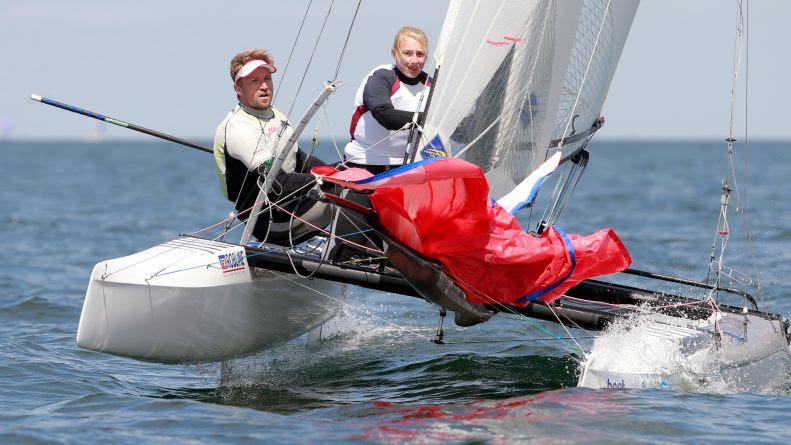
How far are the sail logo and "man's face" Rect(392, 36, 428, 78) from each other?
1.19m

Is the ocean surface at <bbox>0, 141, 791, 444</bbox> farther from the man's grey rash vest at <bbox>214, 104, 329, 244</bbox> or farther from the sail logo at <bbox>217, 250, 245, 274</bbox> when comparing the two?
the man's grey rash vest at <bbox>214, 104, 329, 244</bbox>

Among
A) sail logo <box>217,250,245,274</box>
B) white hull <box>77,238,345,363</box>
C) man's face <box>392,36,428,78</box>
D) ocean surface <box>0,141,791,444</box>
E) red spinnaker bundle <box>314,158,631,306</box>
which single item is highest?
man's face <box>392,36,428,78</box>

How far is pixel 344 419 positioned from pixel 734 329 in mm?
1881

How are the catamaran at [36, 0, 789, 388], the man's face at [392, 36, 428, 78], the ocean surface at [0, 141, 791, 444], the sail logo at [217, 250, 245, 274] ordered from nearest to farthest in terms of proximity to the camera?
1. the ocean surface at [0, 141, 791, 444]
2. the catamaran at [36, 0, 789, 388]
3. the sail logo at [217, 250, 245, 274]
4. the man's face at [392, 36, 428, 78]

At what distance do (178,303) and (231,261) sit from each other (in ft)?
0.95

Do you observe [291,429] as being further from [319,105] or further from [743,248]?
[743,248]

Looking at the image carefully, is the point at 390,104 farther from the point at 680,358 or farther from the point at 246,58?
the point at 680,358

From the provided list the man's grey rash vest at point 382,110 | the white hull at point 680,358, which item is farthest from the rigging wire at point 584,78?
the white hull at point 680,358

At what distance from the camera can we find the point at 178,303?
4594 mm

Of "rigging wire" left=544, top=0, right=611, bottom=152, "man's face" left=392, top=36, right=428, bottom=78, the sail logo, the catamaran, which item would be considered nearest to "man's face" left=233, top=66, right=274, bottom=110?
the catamaran

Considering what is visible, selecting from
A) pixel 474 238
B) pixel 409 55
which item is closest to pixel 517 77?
pixel 409 55

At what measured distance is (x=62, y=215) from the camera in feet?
53.9

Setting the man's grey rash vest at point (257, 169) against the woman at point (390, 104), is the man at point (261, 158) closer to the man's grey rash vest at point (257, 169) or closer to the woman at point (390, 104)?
the man's grey rash vest at point (257, 169)

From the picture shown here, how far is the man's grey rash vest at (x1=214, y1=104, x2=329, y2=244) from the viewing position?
4.88m
